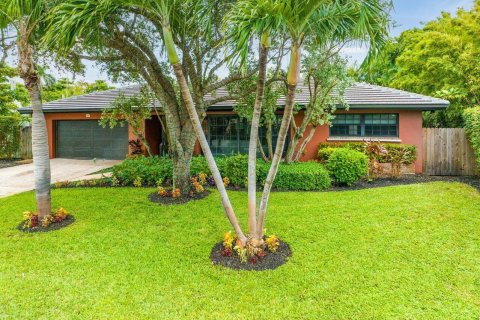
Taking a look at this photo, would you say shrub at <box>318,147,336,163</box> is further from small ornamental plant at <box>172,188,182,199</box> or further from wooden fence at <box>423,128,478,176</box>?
small ornamental plant at <box>172,188,182,199</box>

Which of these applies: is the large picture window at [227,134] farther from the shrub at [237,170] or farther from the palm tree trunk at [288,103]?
the palm tree trunk at [288,103]

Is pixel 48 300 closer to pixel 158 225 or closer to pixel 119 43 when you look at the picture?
pixel 158 225

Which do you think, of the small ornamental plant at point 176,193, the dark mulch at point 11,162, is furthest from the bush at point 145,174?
the dark mulch at point 11,162

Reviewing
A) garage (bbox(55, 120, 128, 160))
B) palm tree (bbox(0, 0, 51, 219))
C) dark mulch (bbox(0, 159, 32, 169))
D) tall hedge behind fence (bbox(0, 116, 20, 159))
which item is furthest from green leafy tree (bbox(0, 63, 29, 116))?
palm tree (bbox(0, 0, 51, 219))

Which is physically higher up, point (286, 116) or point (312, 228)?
point (286, 116)

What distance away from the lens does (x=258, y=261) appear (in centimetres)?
443

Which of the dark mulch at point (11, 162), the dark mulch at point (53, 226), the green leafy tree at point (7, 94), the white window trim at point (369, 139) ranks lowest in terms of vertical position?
the dark mulch at point (53, 226)

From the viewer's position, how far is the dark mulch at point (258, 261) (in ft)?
14.1

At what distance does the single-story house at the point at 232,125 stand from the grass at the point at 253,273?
17.0 ft

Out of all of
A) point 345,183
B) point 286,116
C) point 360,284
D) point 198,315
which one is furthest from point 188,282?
point 345,183

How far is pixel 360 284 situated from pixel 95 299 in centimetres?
339

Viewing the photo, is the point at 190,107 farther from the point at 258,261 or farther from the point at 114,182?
the point at 114,182

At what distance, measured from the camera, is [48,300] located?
3.58m

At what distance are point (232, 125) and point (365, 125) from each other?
5.93m
